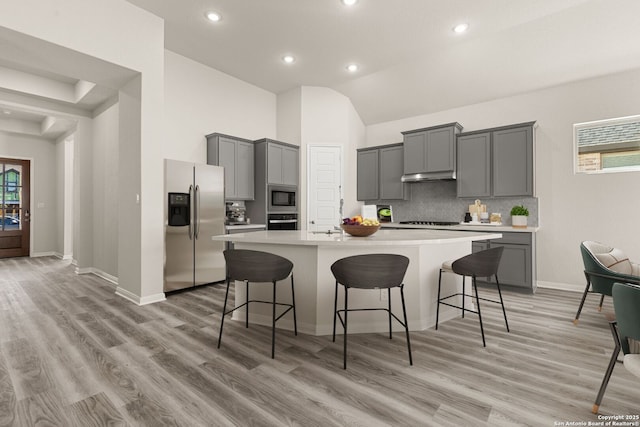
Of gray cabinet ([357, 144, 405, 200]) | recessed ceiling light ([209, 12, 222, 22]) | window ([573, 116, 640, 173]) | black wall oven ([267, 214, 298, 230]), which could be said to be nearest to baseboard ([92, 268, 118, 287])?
black wall oven ([267, 214, 298, 230])

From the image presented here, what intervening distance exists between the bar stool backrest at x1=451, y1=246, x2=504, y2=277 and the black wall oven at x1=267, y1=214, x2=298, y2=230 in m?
3.49

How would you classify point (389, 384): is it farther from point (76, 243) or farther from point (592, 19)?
point (76, 243)

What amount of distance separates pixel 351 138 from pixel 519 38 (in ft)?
10.1

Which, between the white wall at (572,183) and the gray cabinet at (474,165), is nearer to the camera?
the white wall at (572,183)

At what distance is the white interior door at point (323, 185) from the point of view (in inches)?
238

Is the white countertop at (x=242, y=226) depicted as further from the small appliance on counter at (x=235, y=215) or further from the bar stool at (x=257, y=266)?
the bar stool at (x=257, y=266)

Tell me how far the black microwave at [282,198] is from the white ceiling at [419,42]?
210cm

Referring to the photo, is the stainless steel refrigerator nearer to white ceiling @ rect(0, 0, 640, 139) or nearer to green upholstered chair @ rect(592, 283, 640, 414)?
white ceiling @ rect(0, 0, 640, 139)

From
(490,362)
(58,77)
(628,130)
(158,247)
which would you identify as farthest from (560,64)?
(58,77)

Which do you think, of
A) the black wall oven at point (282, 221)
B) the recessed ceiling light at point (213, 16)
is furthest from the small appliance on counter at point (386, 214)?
the recessed ceiling light at point (213, 16)

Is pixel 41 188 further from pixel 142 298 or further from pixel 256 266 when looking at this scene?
pixel 256 266

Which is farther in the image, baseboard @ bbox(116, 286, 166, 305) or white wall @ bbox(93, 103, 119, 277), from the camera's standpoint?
white wall @ bbox(93, 103, 119, 277)

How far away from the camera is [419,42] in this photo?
4.41 m

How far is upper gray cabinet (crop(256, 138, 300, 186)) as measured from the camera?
5.46 meters
